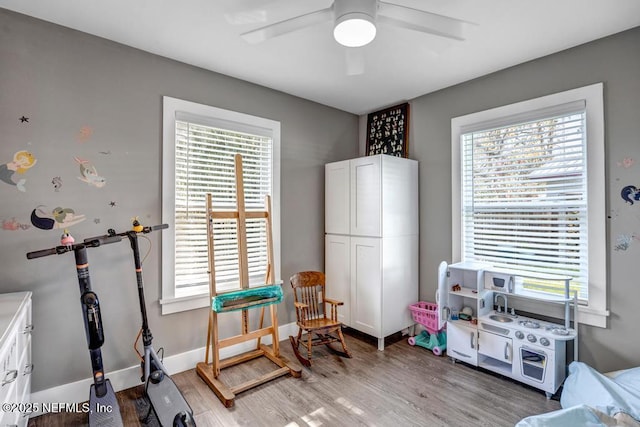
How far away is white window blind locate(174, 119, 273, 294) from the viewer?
9.43 feet

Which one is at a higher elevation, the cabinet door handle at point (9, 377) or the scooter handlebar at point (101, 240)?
the scooter handlebar at point (101, 240)

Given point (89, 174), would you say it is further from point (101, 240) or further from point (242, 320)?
point (242, 320)

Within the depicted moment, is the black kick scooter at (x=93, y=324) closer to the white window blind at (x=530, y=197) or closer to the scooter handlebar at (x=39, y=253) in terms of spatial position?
the scooter handlebar at (x=39, y=253)

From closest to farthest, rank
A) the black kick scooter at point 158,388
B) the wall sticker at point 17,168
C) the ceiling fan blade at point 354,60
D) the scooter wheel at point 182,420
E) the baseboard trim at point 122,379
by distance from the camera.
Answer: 1. the scooter wheel at point 182,420
2. the black kick scooter at point 158,388
3. the wall sticker at point 17,168
4. the baseboard trim at point 122,379
5. the ceiling fan blade at point 354,60

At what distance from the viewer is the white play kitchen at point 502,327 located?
2.46 metres

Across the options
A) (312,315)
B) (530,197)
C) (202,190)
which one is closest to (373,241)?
(312,315)

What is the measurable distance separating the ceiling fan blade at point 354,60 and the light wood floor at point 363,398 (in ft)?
8.62

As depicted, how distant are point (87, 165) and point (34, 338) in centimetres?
129

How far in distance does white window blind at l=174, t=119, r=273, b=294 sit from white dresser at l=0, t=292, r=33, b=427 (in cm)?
105

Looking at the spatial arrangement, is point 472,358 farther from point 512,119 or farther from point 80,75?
point 80,75

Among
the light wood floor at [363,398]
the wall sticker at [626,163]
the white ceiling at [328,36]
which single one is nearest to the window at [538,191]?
the wall sticker at [626,163]

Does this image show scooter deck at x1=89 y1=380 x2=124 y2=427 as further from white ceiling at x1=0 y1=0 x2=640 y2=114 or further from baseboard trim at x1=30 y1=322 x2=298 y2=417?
white ceiling at x1=0 y1=0 x2=640 y2=114

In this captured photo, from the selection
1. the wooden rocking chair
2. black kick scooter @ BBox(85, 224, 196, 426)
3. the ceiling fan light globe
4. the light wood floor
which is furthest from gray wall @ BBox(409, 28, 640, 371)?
black kick scooter @ BBox(85, 224, 196, 426)

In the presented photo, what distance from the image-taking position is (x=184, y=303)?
287cm
